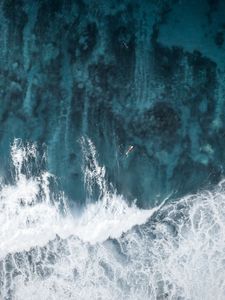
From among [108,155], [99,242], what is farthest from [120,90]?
[99,242]

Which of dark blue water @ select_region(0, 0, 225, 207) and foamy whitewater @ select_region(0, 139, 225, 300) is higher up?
dark blue water @ select_region(0, 0, 225, 207)

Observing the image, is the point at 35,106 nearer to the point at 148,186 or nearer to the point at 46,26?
the point at 46,26

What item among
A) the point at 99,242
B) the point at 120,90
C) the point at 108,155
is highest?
the point at 120,90

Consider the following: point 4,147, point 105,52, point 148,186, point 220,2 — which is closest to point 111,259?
point 148,186

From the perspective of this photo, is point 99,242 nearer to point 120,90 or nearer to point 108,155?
point 108,155

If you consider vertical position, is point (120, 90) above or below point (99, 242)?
above
